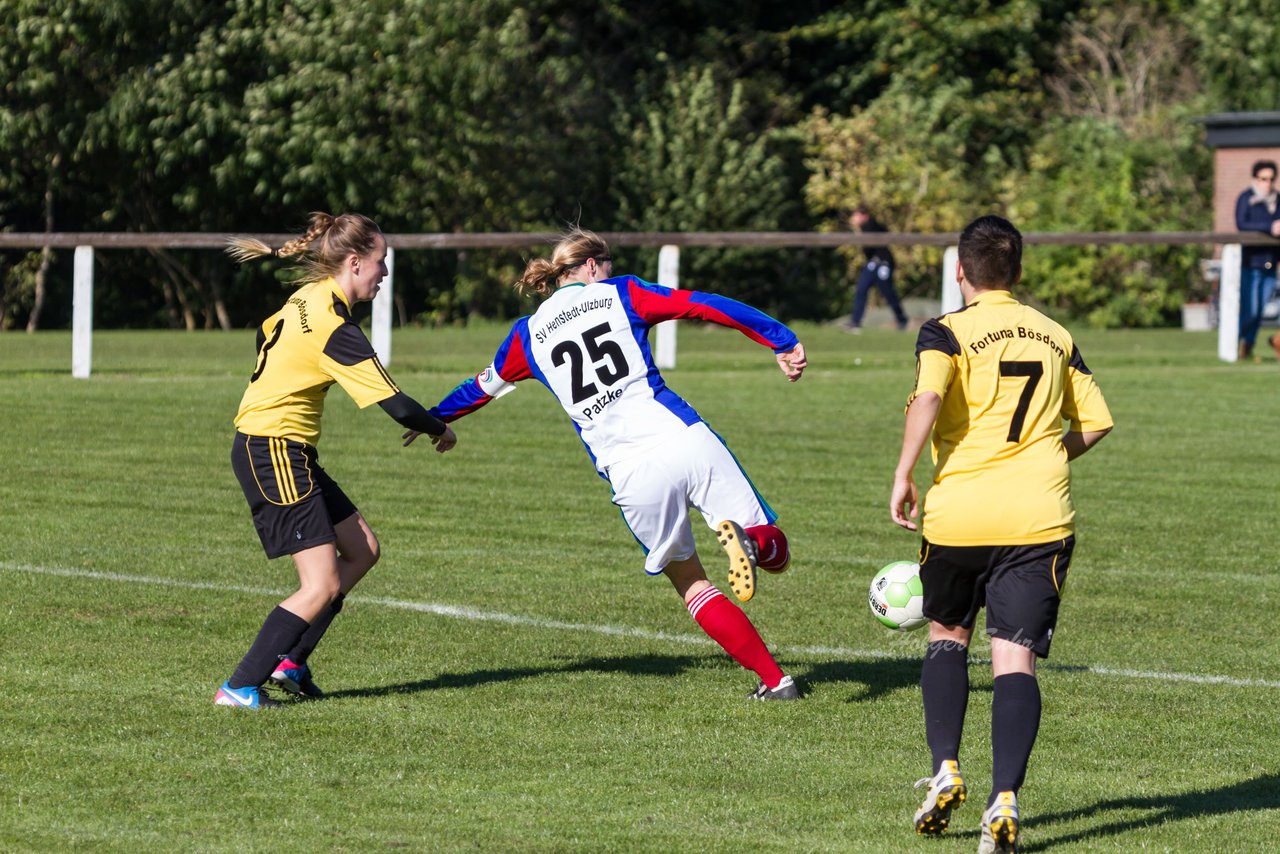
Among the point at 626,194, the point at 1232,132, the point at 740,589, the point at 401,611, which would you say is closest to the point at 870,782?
the point at 740,589

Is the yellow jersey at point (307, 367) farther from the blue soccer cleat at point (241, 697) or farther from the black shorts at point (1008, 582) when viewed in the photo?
the black shorts at point (1008, 582)

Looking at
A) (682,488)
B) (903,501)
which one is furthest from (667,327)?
(903,501)

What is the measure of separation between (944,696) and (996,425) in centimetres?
78

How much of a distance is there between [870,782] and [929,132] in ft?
92.1

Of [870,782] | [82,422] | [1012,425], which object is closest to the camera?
[1012,425]

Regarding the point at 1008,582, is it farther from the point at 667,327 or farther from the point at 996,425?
the point at 667,327

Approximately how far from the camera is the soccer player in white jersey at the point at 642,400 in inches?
277

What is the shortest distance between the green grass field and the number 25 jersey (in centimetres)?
103

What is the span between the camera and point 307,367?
697cm

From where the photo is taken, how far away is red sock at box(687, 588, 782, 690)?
7273mm

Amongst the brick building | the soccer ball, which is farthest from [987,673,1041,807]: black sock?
the brick building

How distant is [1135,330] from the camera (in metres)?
27.9

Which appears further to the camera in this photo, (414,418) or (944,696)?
(414,418)

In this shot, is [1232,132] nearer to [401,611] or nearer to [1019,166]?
[1019,166]
